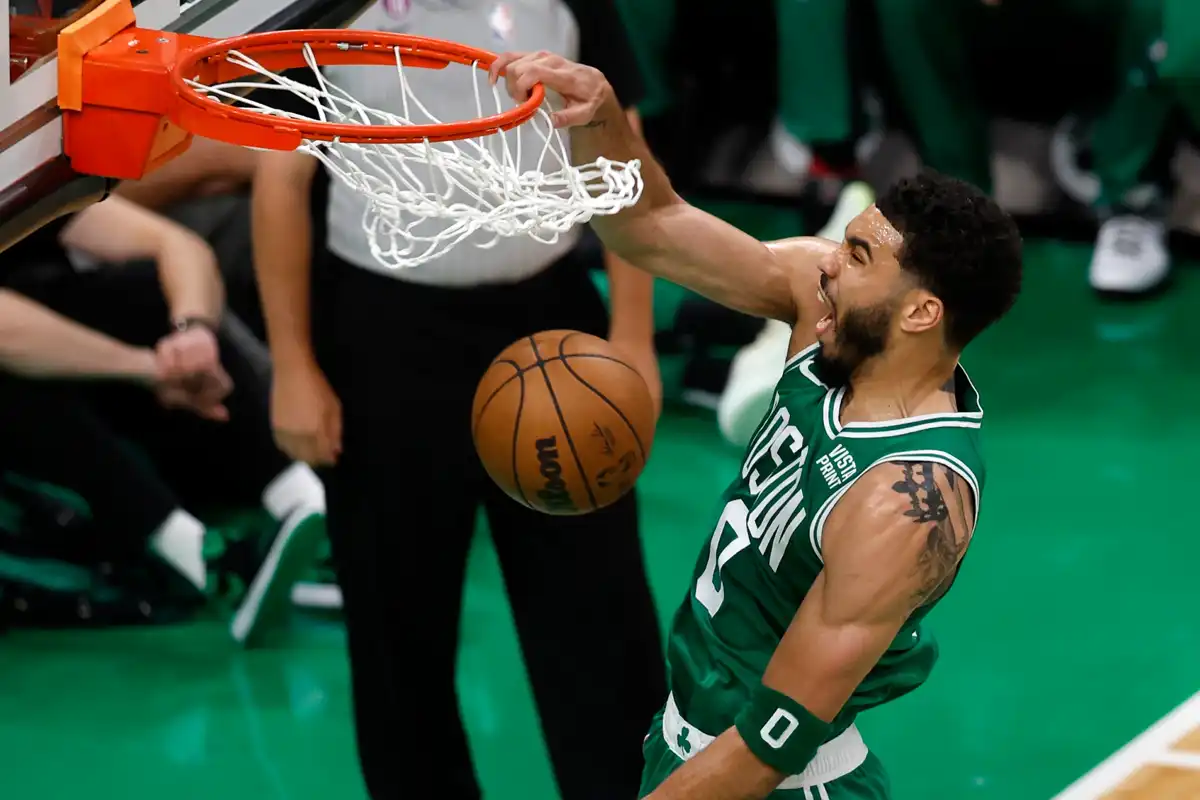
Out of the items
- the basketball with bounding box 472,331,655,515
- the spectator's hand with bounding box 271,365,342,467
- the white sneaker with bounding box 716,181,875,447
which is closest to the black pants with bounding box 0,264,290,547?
the white sneaker with bounding box 716,181,875,447

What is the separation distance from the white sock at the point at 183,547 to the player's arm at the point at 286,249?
60.5 inches

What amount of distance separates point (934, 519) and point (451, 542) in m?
1.23

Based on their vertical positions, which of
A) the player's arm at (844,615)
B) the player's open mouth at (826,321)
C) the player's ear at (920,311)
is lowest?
the player's arm at (844,615)

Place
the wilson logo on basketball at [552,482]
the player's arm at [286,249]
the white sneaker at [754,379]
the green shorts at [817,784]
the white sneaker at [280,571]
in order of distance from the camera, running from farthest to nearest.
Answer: the white sneaker at [754,379], the white sneaker at [280,571], the player's arm at [286,249], the wilson logo on basketball at [552,482], the green shorts at [817,784]

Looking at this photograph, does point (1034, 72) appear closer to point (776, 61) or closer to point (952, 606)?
point (776, 61)

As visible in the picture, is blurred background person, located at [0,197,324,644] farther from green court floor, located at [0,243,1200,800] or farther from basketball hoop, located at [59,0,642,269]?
basketball hoop, located at [59,0,642,269]

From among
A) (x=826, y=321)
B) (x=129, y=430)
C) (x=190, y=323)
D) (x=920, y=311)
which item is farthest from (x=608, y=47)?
(x=129, y=430)

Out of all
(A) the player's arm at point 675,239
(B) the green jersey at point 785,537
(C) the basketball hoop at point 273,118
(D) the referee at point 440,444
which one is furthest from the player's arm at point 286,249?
(B) the green jersey at point 785,537

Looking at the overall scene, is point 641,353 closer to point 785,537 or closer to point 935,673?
point 785,537

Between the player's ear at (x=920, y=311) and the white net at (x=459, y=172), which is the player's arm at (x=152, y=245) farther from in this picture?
the player's ear at (x=920, y=311)

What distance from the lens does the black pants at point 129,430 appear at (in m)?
4.77

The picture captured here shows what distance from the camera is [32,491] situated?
487 cm

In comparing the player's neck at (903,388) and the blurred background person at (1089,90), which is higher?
the player's neck at (903,388)

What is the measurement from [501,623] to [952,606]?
1.27 meters
